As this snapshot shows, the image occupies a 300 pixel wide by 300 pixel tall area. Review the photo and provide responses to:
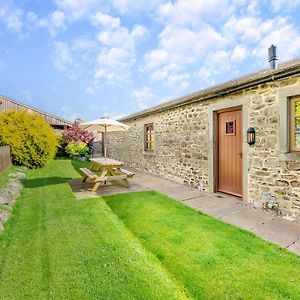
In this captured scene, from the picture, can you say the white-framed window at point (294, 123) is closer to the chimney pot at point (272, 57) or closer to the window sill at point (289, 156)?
the window sill at point (289, 156)

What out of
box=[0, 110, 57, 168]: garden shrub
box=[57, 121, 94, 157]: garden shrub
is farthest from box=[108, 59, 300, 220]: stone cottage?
box=[57, 121, 94, 157]: garden shrub

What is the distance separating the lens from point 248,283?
262 cm

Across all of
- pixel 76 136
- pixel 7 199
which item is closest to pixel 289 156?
pixel 7 199

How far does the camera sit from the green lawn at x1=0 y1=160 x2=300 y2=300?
250cm

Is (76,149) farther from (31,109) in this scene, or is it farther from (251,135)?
(251,135)

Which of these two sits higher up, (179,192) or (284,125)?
(284,125)

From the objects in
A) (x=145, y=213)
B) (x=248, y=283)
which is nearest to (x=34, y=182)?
(x=145, y=213)

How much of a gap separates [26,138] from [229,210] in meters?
10.5

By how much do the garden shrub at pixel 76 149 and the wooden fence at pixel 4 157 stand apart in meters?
6.45

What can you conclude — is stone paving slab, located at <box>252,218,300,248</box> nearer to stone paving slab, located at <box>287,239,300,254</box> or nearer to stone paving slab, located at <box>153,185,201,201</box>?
stone paving slab, located at <box>287,239,300,254</box>

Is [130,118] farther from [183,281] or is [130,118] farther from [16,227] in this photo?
[183,281]

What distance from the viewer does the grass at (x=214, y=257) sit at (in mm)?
2527

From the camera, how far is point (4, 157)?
31.7ft

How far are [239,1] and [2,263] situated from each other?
10.1 m
